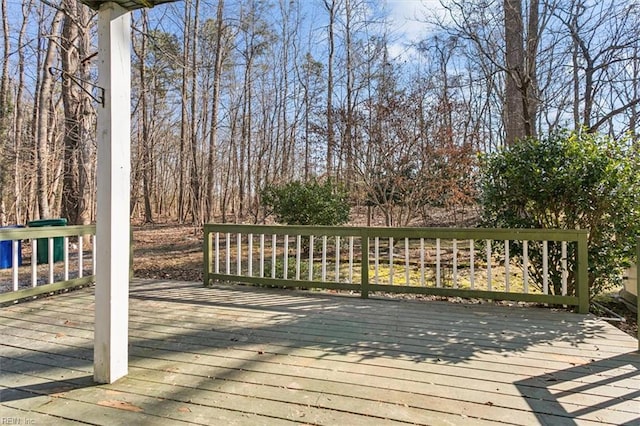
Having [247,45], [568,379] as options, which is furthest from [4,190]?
[568,379]

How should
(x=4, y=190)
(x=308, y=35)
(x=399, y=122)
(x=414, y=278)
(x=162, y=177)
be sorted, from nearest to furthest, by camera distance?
(x=414, y=278) < (x=399, y=122) < (x=4, y=190) < (x=308, y=35) < (x=162, y=177)

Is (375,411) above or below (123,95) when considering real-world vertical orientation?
below

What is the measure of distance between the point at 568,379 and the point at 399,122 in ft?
18.1

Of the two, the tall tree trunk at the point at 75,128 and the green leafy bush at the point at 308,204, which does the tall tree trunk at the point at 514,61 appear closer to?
the green leafy bush at the point at 308,204

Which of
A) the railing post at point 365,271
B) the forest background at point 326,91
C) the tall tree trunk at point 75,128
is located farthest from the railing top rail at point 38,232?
the tall tree trunk at point 75,128

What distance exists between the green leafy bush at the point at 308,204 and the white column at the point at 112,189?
16.8 feet

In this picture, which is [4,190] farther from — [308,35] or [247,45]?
[308,35]

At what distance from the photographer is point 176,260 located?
7.29 meters

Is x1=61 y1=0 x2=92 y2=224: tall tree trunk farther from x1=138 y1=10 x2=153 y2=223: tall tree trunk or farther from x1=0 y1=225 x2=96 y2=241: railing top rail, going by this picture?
x1=0 y1=225 x2=96 y2=241: railing top rail

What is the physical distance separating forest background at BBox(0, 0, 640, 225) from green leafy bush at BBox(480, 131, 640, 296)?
592mm

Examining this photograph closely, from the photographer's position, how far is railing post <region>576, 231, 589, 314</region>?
11.1 ft

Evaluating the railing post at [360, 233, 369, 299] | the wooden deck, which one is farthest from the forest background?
Result: the railing post at [360, 233, 369, 299]

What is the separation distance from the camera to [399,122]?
6.88 meters

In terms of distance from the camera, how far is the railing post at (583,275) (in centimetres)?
338
